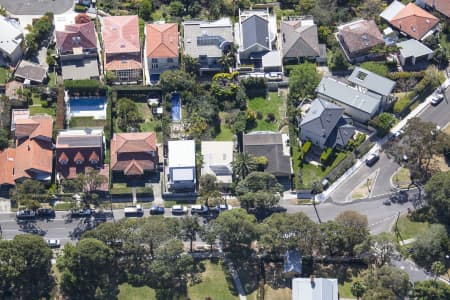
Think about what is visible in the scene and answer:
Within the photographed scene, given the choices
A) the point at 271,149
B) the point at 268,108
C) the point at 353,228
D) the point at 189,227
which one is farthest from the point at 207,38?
the point at 353,228

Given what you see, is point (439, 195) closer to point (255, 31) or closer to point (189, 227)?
point (189, 227)

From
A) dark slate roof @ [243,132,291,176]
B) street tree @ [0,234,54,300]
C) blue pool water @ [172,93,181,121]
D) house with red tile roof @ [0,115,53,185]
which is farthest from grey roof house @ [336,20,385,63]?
street tree @ [0,234,54,300]

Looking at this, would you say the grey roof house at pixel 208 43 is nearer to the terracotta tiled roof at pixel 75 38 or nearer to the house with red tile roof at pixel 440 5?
the terracotta tiled roof at pixel 75 38

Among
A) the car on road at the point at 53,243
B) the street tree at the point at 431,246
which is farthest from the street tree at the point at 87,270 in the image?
the street tree at the point at 431,246

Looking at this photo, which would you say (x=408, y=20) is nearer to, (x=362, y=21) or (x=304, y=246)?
(x=362, y=21)

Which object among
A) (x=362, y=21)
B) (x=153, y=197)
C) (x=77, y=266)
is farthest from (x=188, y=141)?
(x=362, y=21)

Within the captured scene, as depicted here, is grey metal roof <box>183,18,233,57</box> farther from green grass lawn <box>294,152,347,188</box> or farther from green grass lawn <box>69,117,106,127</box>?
green grass lawn <box>294,152,347,188</box>
